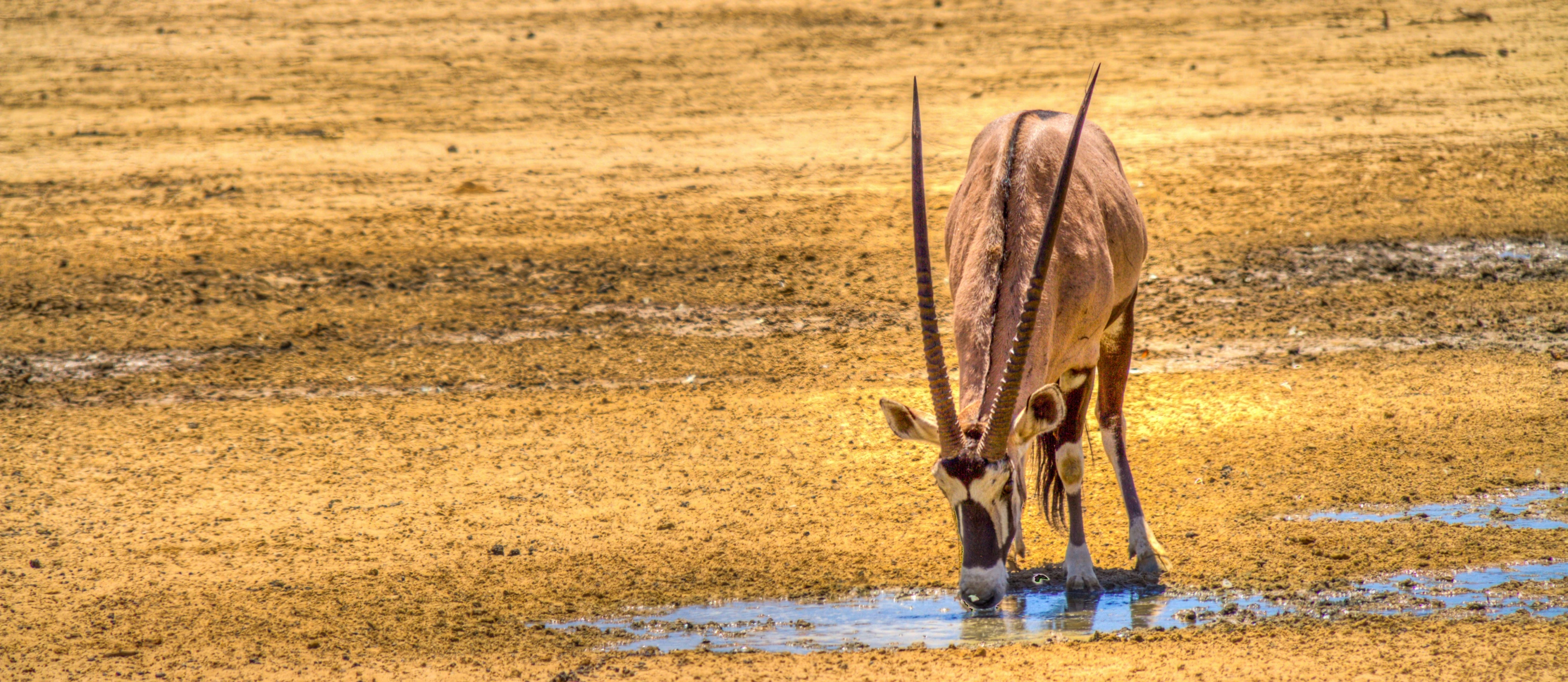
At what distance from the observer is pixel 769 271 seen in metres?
13.2

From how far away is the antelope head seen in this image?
6.02 metres

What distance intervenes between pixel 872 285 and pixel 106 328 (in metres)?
6.85

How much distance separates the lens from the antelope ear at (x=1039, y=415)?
611cm

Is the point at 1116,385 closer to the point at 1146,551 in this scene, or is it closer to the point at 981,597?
the point at 1146,551

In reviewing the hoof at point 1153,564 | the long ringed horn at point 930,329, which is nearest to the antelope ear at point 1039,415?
the long ringed horn at point 930,329

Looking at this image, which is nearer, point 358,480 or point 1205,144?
point 358,480

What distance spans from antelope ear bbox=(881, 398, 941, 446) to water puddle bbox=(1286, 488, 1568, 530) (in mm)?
2732

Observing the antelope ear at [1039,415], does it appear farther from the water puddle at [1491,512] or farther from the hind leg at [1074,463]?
the water puddle at [1491,512]

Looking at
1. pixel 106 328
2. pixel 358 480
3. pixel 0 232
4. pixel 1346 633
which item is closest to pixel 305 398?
pixel 358 480

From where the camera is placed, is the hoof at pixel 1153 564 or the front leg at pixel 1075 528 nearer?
the front leg at pixel 1075 528

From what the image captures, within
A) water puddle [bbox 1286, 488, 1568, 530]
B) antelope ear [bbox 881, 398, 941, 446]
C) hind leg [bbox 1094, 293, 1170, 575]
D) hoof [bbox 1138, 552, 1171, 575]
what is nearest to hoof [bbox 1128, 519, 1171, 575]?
hoof [bbox 1138, 552, 1171, 575]

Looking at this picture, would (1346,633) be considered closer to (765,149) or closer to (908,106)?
(765,149)

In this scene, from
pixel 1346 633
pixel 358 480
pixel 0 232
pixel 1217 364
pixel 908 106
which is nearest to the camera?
pixel 1346 633

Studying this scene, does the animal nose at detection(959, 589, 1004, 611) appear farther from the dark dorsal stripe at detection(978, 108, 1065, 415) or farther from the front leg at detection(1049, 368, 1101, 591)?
the front leg at detection(1049, 368, 1101, 591)
